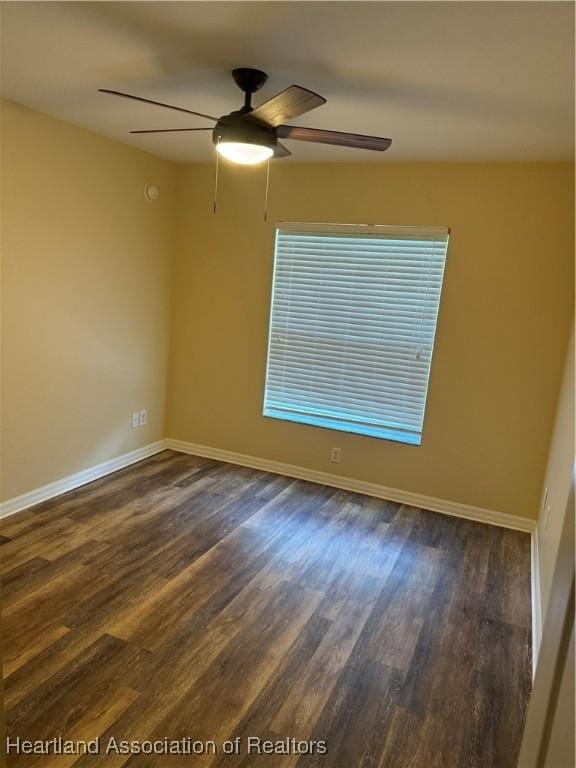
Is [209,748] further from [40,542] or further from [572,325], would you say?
[572,325]

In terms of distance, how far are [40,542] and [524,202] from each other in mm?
3653

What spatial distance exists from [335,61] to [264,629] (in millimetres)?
2434

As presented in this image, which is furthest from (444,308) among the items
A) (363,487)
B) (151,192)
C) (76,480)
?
(76,480)

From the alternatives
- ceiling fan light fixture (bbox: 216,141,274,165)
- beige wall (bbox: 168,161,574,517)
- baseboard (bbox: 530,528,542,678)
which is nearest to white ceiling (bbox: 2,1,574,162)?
ceiling fan light fixture (bbox: 216,141,274,165)

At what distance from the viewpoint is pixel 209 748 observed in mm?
1740

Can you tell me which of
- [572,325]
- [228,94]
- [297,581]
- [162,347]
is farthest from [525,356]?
[162,347]

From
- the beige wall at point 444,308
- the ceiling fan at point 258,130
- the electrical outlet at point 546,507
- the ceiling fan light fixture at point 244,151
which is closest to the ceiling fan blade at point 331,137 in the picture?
the ceiling fan at point 258,130

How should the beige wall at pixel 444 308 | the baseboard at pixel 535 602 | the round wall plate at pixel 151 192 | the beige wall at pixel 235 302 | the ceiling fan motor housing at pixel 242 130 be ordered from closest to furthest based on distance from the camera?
the ceiling fan motor housing at pixel 242 130, the baseboard at pixel 535 602, the beige wall at pixel 235 302, the beige wall at pixel 444 308, the round wall plate at pixel 151 192

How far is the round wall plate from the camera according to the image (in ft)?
12.8

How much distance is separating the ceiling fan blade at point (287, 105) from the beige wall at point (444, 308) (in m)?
1.75

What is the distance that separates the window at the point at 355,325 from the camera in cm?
367

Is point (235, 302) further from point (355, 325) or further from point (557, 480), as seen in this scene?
point (557, 480)

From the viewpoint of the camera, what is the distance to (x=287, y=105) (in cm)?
192

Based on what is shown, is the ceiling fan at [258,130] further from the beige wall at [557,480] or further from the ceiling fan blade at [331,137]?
the beige wall at [557,480]
